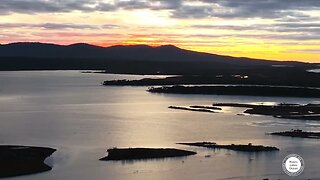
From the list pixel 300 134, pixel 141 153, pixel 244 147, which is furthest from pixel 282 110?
pixel 141 153

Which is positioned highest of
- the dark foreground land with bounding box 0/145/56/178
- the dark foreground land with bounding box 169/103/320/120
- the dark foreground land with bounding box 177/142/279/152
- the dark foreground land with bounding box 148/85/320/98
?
the dark foreground land with bounding box 148/85/320/98

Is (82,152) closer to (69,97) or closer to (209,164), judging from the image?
(209,164)

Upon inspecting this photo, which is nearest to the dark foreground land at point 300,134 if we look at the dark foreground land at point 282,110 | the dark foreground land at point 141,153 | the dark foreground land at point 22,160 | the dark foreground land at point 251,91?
the dark foreground land at point 141,153

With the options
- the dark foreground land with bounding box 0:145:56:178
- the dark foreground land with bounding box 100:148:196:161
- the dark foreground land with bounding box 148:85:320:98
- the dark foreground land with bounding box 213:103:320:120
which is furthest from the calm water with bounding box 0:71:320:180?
the dark foreground land with bounding box 148:85:320:98

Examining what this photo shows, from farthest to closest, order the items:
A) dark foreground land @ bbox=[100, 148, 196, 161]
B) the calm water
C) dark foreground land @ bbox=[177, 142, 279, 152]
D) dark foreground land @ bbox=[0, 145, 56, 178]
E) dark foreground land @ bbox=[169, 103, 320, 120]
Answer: dark foreground land @ bbox=[169, 103, 320, 120], dark foreground land @ bbox=[177, 142, 279, 152], dark foreground land @ bbox=[100, 148, 196, 161], the calm water, dark foreground land @ bbox=[0, 145, 56, 178]

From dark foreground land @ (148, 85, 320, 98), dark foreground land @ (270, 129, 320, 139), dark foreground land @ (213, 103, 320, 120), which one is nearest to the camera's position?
dark foreground land @ (270, 129, 320, 139)

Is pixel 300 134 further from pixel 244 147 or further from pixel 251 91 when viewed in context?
pixel 251 91

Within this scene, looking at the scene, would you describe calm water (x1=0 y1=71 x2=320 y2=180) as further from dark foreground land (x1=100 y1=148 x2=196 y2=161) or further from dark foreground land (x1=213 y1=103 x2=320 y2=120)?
dark foreground land (x1=213 y1=103 x2=320 y2=120)
